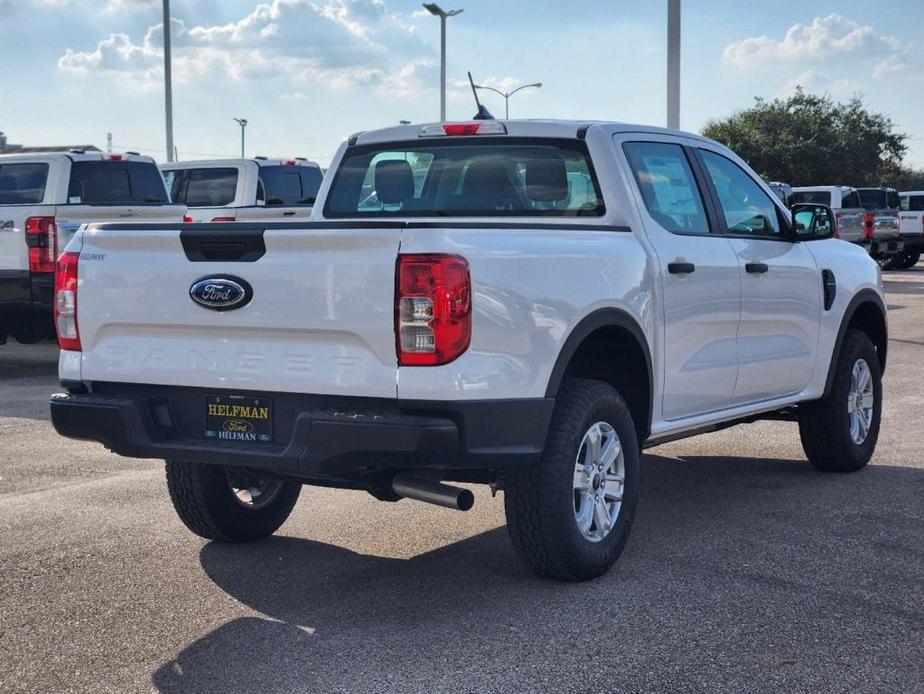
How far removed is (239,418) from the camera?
4.96 m

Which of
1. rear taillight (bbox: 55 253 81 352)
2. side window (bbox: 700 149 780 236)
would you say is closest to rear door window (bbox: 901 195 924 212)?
side window (bbox: 700 149 780 236)

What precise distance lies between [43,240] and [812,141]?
58.9 metres

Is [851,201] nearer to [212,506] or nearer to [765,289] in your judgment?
[765,289]

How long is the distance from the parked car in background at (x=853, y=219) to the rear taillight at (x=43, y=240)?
20.1m

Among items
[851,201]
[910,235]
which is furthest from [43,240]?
[910,235]

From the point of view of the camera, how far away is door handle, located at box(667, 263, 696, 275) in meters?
5.90

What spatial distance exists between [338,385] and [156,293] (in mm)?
882

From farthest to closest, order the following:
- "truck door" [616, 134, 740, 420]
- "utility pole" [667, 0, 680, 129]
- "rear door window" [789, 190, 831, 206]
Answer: "rear door window" [789, 190, 831, 206]
"utility pole" [667, 0, 680, 129]
"truck door" [616, 134, 740, 420]

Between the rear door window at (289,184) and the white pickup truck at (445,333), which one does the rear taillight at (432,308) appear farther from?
the rear door window at (289,184)

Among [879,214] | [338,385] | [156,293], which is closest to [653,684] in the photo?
[338,385]

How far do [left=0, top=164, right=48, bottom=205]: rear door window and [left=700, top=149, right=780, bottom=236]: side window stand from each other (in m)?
8.32

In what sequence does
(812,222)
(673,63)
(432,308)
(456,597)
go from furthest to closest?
(673,63), (812,222), (456,597), (432,308)

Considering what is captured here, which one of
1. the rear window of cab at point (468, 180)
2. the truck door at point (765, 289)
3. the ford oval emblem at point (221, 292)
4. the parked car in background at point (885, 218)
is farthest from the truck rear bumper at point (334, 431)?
the parked car in background at point (885, 218)

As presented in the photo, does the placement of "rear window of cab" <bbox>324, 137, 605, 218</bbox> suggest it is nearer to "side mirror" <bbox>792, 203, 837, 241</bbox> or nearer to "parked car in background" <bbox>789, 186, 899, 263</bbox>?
"side mirror" <bbox>792, 203, 837, 241</bbox>
